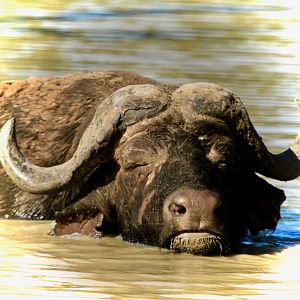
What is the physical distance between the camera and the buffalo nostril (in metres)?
10.4

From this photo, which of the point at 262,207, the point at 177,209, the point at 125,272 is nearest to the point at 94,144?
the point at 177,209

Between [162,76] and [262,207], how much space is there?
5797mm

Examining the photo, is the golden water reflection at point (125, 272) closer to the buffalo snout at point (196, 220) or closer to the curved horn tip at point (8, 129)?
the buffalo snout at point (196, 220)

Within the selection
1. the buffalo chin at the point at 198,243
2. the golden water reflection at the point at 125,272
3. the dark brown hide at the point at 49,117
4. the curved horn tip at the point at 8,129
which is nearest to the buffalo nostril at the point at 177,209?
the buffalo chin at the point at 198,243

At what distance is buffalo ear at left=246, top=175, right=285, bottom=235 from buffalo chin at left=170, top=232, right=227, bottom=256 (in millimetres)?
1076

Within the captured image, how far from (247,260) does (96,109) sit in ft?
6.46

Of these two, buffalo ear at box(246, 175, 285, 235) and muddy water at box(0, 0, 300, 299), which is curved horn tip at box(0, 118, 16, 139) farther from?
buffalo ear at box(246, 175, 285, 235)

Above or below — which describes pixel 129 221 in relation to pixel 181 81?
above

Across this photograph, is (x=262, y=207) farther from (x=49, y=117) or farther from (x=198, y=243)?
(x=49, y=117)

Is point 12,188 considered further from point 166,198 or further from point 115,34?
point 115,34

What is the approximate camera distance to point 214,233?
10.4 m

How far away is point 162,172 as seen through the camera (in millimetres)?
10836

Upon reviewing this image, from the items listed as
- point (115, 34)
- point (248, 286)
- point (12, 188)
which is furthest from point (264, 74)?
point (248, 286)

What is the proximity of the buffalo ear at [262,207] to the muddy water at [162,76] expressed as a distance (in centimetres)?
11
